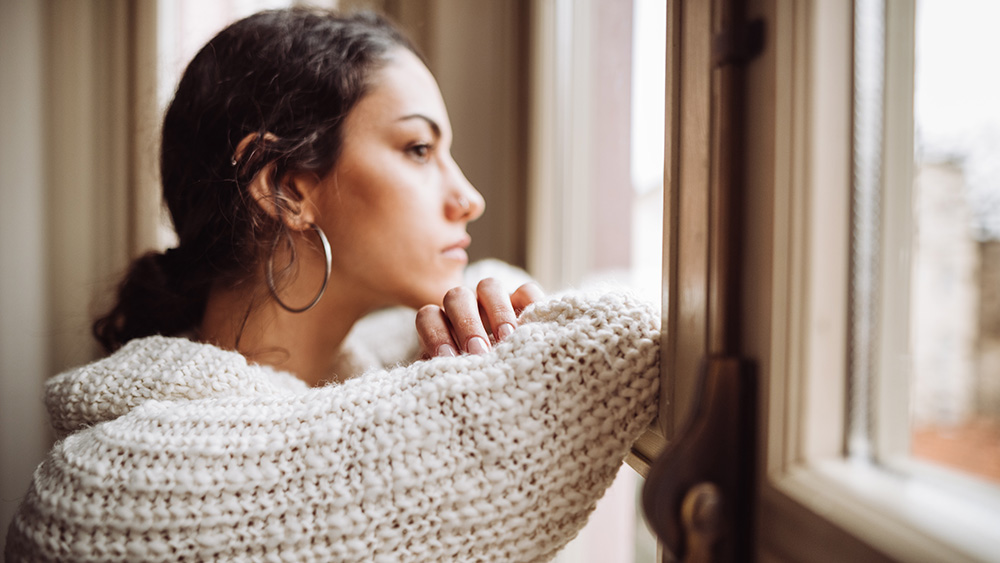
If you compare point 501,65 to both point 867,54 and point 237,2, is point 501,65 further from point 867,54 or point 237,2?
point 867,54

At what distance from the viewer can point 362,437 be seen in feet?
1.50

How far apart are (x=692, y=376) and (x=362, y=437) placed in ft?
0.92

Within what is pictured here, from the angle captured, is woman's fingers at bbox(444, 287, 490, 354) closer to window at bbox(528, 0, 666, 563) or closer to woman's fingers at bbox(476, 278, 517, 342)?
woman's fingers at bbox(476, 278, 517, 342)

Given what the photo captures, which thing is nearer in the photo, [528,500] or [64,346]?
[528,500]

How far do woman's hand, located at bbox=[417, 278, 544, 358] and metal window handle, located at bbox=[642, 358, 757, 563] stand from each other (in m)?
0.25

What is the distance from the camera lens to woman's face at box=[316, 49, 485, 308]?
73cm

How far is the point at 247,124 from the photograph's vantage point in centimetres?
70

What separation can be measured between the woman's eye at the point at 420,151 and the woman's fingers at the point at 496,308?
0.77 ft

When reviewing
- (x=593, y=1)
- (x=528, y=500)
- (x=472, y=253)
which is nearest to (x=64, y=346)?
(x=472, y=253)

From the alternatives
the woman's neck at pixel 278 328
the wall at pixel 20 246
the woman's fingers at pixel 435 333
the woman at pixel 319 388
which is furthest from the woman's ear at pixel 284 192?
the wall at pixel 20 246

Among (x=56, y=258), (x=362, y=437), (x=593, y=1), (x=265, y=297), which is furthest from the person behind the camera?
(x=56, y=258)

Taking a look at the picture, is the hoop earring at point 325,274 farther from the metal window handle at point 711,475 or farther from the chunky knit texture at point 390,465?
the metal window handle at point 711,475

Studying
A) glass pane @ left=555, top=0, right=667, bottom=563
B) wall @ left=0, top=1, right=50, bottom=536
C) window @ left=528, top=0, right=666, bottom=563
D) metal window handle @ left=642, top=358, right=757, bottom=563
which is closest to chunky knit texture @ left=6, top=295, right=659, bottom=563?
metal window handle @ left=642, top=358, right=757, bottom=563

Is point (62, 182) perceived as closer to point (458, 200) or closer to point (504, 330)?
point (458, 200)
